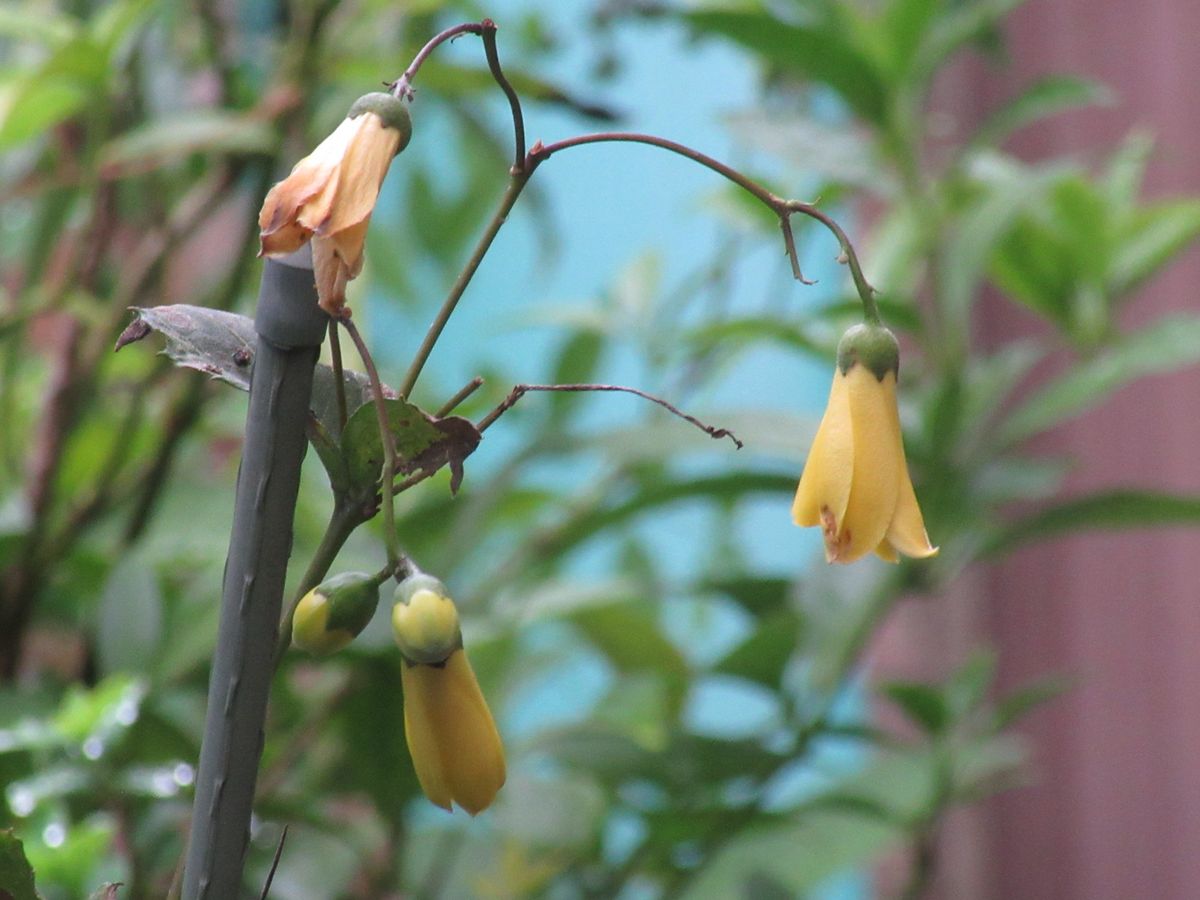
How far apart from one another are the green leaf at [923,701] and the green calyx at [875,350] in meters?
0.43

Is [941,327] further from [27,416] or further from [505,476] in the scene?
[27,416]

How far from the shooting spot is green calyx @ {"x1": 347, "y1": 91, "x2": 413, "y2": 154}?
20 centimetres

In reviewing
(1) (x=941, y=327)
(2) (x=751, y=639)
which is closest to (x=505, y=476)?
(2) (x=751, y=639)

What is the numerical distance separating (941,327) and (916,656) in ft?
1.71

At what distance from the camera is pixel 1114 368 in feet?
2.00

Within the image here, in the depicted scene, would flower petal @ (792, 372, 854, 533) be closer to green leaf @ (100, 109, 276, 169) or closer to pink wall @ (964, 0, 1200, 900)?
green leaf @ (100, 109, 276, 169)

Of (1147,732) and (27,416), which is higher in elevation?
(27,416)

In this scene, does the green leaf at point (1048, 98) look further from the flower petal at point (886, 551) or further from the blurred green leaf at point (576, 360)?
the flower petal at point (886, 551)

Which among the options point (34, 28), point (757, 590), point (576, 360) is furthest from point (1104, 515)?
point (34, 28)

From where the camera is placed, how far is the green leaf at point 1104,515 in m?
0.62

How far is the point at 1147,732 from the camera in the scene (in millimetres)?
1002

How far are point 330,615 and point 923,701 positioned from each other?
0.51 metres

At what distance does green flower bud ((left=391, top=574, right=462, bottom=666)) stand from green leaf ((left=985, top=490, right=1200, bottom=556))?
20.4 inches

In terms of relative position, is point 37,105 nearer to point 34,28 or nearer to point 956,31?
point 34,28
